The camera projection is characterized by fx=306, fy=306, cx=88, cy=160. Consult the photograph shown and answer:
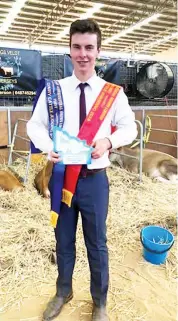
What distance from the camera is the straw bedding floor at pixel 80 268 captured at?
1.72m

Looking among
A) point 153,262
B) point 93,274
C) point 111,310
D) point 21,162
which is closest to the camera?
point 93,274

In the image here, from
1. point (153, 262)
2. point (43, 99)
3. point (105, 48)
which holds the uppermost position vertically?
point (105, 48)

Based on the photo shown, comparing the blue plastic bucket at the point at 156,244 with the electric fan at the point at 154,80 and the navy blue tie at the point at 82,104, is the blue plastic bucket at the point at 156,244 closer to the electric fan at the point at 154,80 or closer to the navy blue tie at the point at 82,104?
the navy blue tie at the point at 82,104

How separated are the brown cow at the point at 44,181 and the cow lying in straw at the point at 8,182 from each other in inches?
7.4

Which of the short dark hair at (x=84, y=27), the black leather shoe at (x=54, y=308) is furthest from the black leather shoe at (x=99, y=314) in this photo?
the short dark hair at (x=84, y=27)

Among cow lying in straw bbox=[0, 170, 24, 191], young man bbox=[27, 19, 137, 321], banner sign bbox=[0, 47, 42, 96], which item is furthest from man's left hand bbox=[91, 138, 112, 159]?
banner sign bbox=[0, 47, 42, 96]

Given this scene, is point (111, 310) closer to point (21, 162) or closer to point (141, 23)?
point (21, 162)

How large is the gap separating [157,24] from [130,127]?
838cm

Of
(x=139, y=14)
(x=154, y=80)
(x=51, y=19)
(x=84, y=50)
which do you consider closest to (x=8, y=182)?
(x=84, y=50)

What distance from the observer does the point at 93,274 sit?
1.58 meters

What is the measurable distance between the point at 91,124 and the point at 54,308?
40.1 inches

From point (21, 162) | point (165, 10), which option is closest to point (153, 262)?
point (21, 162)

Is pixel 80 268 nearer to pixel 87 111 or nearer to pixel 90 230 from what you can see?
pixel 90 230

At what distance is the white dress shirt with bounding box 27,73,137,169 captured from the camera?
4.61ft
